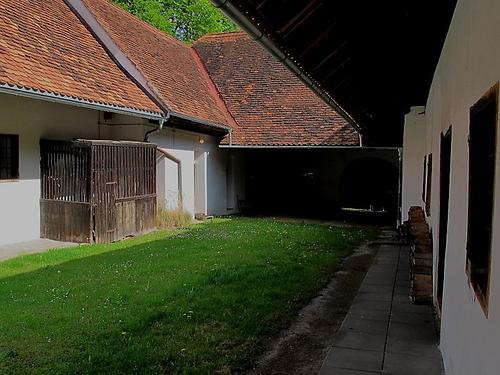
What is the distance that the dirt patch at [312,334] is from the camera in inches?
156

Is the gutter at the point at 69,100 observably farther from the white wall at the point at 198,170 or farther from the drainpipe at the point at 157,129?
the white wall at the point at 198,170

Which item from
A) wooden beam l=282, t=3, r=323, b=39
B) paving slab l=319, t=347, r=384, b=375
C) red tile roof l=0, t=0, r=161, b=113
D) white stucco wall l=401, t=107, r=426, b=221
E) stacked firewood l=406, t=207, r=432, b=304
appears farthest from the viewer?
white stucco wall l=401, t=107, r=426, b=221

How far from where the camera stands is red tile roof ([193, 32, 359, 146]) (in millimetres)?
15555

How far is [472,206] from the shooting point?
8.56ft

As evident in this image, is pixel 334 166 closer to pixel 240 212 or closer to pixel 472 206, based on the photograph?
pixel 240 212

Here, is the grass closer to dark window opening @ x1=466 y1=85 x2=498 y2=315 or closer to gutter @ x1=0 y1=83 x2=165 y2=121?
dark window opening @ x1=466 y1=85 x2=498 y2=315

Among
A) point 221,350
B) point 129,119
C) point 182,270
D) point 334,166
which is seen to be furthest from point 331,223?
point 221,350

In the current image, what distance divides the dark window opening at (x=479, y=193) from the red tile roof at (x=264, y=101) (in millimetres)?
12488

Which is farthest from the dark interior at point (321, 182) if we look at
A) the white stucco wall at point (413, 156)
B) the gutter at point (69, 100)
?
the gutter at point (69, 100)

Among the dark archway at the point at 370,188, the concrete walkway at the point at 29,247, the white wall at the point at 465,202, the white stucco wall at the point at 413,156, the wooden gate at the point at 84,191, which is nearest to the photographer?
the white wall at the point at 465,202

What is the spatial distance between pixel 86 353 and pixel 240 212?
44.5ft

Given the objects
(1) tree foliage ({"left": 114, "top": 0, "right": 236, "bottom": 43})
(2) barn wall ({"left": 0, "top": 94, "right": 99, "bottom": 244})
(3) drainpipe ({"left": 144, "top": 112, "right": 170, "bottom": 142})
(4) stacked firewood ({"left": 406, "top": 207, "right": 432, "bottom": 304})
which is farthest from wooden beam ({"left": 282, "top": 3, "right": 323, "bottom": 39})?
(1) tree foliage ({"left": 114, "top": 0, "right": 236, "bottom": 43})

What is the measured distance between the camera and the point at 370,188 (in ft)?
65.1

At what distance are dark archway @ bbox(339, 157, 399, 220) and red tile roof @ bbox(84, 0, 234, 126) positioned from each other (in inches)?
239
